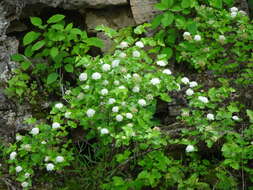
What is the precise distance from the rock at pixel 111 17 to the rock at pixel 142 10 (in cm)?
13

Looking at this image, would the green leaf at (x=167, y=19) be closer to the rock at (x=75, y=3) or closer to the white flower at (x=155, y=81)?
the rock at (x=75, y=3)

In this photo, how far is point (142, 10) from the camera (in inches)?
190

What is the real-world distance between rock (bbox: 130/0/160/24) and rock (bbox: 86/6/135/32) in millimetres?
134

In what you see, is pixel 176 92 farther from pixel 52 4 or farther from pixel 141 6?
pixel 52 4

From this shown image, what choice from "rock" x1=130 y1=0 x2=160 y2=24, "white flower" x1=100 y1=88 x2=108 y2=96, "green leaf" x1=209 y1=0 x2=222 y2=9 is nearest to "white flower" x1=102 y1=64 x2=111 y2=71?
"white flower" x1=100 y1=88 x2=108 y2=96

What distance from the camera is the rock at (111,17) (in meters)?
4.93

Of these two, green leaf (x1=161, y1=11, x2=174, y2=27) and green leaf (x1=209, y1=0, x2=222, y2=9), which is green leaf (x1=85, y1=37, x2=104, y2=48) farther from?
green leaf (x1=209, y1=0, x2=222, y2=9)

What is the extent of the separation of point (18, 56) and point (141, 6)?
1.54 m

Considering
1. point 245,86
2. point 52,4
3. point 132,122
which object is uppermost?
A: point 52,4

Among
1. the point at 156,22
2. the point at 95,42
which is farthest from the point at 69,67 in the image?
the point at 156,22

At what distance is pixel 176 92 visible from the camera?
14.6ft

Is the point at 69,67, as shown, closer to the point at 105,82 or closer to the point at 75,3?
the point at 75,3

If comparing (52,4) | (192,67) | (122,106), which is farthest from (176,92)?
(52,4)

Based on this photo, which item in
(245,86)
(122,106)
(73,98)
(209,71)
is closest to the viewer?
(122,106)
